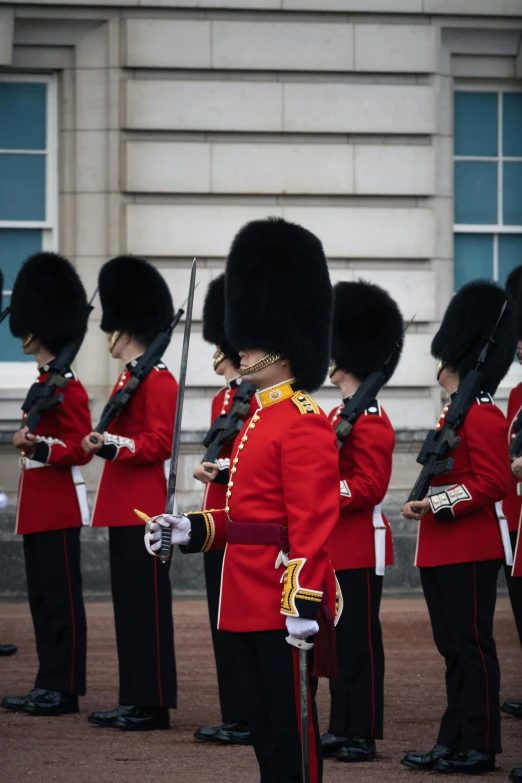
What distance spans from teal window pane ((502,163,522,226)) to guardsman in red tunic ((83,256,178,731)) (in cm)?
468

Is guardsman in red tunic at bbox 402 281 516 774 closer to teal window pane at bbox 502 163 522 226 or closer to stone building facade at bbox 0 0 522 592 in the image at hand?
stone building facade at bbox 0 0 522 592

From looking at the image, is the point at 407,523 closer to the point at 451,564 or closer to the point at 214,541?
the point at 451,564

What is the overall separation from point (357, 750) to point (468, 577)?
0.76 m

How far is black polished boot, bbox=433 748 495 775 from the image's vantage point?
Answer: 16.5 feet

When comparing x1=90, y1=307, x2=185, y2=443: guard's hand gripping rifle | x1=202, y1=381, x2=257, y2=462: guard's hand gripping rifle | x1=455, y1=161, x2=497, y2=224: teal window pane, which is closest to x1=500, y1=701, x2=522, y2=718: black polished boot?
x1=202, y1=381, x2=257, y2=462: guard's hand gripping rifle

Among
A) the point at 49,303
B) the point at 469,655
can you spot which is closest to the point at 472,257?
the point at 49,303

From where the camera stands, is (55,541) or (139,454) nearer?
(139,454)

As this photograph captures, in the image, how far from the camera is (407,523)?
9.28m

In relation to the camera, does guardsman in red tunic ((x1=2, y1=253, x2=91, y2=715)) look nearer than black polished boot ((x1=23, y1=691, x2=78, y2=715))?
No

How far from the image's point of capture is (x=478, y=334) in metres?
5.44

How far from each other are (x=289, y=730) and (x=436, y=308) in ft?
20.0

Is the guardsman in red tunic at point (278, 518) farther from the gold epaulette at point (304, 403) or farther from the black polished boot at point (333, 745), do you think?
the black polished boot at point (333, 745)

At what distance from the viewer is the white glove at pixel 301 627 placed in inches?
145

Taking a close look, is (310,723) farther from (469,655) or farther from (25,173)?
(25,173)
